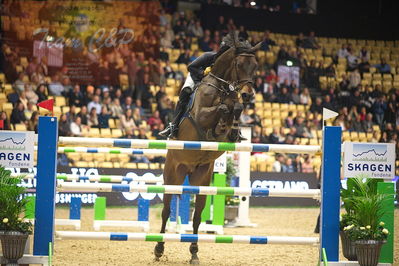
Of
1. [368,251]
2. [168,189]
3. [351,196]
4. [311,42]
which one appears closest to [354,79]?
[311,42]

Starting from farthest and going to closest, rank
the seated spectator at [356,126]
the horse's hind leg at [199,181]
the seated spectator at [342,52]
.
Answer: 1. the seated spectator at [342,52]
2. the seated spectator at [356,126]
3. the horse's hind leg at [199,181]

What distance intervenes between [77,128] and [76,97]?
4.74 feet

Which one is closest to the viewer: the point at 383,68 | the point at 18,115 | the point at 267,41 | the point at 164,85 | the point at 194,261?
the point at 194,261

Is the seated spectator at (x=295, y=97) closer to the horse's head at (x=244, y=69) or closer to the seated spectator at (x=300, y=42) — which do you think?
the seated spectator at (x=300, y=42)

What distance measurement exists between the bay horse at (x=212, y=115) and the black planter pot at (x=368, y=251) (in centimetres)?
203

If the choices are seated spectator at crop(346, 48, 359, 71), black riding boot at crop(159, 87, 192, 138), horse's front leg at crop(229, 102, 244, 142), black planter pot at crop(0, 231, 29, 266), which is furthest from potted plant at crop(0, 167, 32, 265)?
seated spectator at crop(346, 48, 359, 71)

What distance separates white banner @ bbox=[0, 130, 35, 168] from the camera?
5863 mm

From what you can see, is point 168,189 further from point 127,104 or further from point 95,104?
point 127,104

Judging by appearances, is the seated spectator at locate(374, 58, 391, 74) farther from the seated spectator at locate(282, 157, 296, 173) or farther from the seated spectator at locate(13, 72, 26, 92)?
the seated spectator at locate(13, 72, 26, 92)

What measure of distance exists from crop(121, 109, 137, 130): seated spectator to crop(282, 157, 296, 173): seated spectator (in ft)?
12.8

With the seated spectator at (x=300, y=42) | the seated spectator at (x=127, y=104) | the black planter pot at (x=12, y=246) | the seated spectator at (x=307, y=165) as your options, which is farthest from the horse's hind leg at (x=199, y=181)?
the seated spectator at (x=300, y=42)

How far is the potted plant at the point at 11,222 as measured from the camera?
5535 millimetres

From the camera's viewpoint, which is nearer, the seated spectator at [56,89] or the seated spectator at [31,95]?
the seated spectator at [31,95]

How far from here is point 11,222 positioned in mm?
5645
